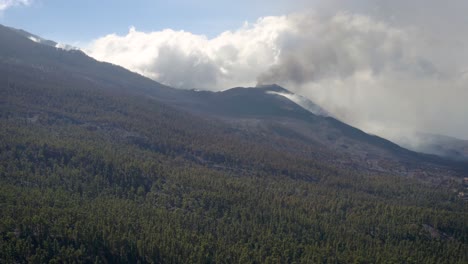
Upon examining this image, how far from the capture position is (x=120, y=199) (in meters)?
129

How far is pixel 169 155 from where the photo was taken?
648ft

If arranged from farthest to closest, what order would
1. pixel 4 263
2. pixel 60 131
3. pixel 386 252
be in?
pixel 60 131 < pixel 386 252 < pixel 4 263

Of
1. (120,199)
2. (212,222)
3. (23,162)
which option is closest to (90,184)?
(120,199)

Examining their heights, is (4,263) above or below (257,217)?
below

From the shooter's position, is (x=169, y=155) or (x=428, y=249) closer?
(x=428, y=249)

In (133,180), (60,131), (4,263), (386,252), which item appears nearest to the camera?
(4,263)

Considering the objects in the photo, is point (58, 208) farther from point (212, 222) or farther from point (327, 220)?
point (327, 220)

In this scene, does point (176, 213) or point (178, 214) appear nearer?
point (178, 214)

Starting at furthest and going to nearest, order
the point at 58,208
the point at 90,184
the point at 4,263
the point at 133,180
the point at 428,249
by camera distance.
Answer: the point at 133,180 < the point at 90,184 < the point at 428,249 < the point at 58,208 < the point at 4,263

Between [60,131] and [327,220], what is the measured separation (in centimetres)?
13034

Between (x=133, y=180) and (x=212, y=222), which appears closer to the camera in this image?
(x=212, y=222)

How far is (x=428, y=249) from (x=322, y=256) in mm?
42326

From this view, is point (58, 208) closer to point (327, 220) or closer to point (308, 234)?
point (308, 234)

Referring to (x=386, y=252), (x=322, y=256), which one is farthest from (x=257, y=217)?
(x=386, y=252)
